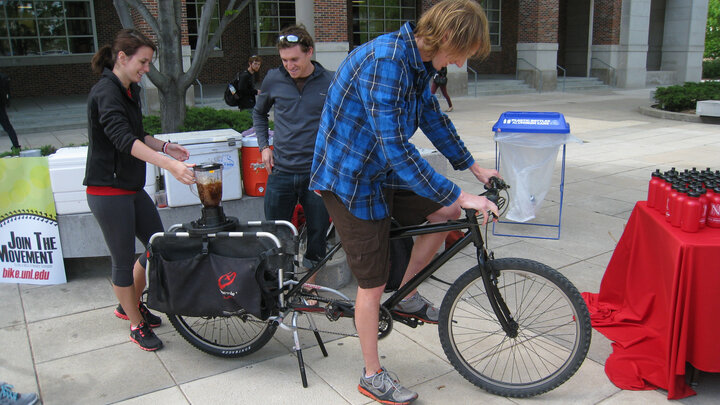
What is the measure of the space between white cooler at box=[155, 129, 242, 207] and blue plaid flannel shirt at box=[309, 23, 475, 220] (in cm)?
207

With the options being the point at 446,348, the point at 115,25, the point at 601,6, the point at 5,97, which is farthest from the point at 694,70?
the point at 446,348

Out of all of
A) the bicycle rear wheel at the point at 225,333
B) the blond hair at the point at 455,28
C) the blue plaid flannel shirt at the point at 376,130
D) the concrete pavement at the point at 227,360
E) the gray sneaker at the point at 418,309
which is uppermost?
the blond hair at the point at 455,28

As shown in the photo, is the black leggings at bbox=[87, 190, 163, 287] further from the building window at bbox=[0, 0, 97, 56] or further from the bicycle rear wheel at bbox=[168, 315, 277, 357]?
the building window at bbox=[0, 0, 97, 56]

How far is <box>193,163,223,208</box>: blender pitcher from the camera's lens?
3.31 meters

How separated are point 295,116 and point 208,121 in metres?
4.08

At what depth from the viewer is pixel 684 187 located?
133 inches

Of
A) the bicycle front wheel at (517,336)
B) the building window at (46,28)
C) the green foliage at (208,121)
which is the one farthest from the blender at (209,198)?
the building window at (46,28)

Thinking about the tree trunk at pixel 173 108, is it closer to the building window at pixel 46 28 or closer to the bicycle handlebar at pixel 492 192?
the bicycle handlebar at pixel 492 192

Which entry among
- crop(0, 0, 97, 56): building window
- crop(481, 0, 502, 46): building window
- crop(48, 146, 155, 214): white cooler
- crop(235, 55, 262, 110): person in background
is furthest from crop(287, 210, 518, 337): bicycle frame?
crop(481, 0, 502, 46): building window

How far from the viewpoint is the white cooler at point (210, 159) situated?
473cm

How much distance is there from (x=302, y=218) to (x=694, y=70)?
2915cm

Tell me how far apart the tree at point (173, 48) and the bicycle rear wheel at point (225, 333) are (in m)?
3.85

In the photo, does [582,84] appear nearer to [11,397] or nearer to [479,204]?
[479,204]

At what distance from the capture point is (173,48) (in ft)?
22.6
